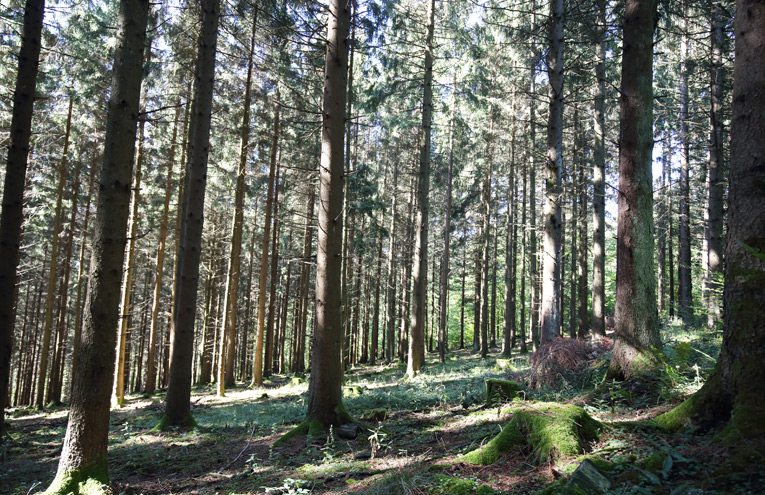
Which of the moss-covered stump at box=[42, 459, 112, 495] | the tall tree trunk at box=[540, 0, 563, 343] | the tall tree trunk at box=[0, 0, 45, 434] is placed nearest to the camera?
the moss-covered stump at box=[42, 459, 112, 495]

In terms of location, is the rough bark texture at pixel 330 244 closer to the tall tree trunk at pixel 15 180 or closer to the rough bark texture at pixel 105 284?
the rough bark texture at pixel 105 284

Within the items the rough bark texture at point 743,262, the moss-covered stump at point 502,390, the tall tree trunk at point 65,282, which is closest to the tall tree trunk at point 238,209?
the tall tree trunk at point 65,282

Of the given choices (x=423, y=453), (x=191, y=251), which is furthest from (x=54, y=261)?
(x=423, y=453)

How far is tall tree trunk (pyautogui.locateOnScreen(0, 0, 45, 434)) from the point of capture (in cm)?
743

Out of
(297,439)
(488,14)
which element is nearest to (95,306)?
(297,439)

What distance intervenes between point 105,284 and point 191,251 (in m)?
4.45

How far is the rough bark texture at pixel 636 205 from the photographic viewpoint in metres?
5.88

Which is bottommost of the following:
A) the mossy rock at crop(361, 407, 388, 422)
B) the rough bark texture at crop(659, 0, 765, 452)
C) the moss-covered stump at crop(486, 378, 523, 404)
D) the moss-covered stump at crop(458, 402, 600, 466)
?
the mossy rock at crop(361, 407, 388, 422)

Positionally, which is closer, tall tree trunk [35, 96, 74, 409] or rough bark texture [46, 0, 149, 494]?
rough bark texture [46, 0, 149, 494]

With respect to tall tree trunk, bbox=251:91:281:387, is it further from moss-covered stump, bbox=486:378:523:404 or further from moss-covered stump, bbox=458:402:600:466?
moss-covered stump, bbox=458:402:600:466

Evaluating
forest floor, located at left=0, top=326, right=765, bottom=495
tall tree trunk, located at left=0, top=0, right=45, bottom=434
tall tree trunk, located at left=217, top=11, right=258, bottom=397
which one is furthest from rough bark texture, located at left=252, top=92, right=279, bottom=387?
tall tree trunk, located at left=0, top=0, right=45, bottom=434

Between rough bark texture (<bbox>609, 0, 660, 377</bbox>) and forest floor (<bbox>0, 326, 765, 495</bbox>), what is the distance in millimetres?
518

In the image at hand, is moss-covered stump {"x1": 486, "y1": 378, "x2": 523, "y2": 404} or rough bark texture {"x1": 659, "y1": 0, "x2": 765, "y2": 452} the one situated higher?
rough bark texture {"x1": 659, "y1": 0, "x2": 765, "y2": 452}

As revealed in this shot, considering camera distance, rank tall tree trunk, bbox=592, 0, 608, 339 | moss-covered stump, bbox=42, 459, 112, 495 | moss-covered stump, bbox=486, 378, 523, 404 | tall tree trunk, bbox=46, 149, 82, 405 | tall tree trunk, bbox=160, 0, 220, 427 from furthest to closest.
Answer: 1. tall tree trunk, bbox=46, 149, 82, 405
2. tall tree trunk, bbox=592, 0, 608, 339
3. tall tree trunk, bbox=160, 0, 220, 427
4. moss-covered stump, bbox=486, 378, 523, 404
5. moss-covered stump, bbox=42, 459, 112, 495
